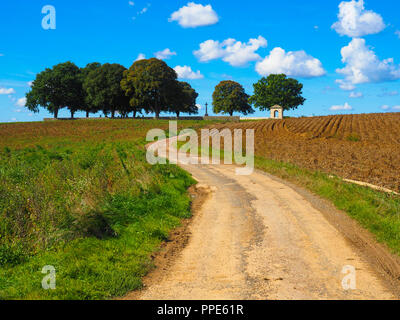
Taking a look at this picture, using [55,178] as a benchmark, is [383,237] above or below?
below

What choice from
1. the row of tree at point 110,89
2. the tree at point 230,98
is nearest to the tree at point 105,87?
the row of tree at point 110,89

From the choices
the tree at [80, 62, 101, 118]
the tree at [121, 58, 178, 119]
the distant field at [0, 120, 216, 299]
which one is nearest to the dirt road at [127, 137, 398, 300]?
the distant field at [0, 120, 216, 299]

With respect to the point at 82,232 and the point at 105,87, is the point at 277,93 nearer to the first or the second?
the point at 105,87

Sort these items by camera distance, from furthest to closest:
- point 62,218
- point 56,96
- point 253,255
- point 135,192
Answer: point 56,96 → point 135,192 → point 62,218 → point 253,255

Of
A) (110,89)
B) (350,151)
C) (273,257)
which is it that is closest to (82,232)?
(273,257)

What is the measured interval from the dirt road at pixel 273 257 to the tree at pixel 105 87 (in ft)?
246

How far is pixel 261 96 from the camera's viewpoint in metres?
106

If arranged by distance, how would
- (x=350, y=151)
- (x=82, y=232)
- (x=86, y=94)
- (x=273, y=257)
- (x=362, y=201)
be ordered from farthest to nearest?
1. (x=86, y=94)
2. (x=350, y=151)
3. (x=362, y=201)
4. (x=82, y=232)
5. (x=273, y=257)

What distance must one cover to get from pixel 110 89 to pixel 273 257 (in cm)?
8141

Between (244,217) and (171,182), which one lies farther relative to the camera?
(171,182)

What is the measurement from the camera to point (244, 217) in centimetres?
1295

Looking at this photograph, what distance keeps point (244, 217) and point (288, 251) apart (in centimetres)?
367
